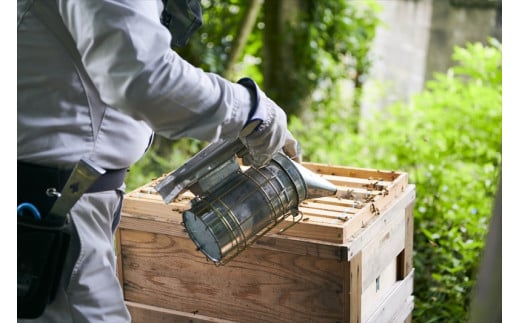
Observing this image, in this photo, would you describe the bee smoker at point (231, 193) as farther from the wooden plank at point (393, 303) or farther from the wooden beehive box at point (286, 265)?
the wooden plank at point (393, 303)

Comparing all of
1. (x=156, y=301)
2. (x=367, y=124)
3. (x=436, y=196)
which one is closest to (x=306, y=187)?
(x=156, y=301)

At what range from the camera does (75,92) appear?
1966 millimetres

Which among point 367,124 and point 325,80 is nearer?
point 367,124

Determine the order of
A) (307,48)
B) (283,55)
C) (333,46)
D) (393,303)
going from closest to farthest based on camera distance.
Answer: (393,303), (307,48), (283,55), (333,46)

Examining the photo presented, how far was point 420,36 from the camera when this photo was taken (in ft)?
27.9

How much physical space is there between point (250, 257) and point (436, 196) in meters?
2.22

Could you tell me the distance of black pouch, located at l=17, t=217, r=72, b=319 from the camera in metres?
1.96

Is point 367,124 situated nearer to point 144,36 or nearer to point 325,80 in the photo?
point 325,80

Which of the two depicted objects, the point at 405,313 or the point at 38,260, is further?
the point at 405,313

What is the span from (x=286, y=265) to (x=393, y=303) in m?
0.59

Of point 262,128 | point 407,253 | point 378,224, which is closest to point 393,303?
point 407,253

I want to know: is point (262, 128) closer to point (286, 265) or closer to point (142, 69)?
point (142, 69)

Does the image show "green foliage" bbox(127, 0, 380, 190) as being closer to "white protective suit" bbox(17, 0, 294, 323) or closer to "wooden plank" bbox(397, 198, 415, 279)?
"wooden plank" bbox(397, 198, 415, 279)

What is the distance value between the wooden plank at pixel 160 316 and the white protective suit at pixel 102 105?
0.53m
